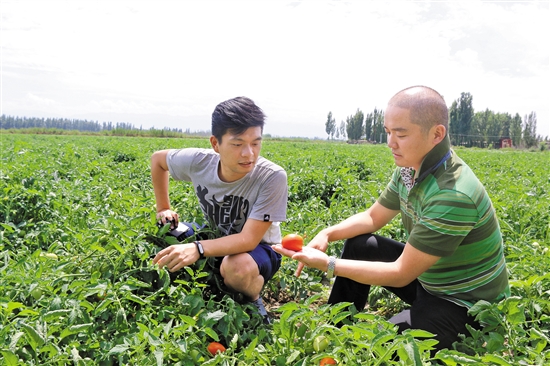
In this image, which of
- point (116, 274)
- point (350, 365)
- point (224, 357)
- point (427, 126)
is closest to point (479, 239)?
point (427, 126)

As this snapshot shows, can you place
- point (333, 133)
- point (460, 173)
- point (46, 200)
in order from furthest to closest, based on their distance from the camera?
point (333, 133), point (46, 200), point (460, 173)

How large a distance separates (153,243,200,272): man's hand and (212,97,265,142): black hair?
2.14ft

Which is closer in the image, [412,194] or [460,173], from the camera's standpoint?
[460,173]

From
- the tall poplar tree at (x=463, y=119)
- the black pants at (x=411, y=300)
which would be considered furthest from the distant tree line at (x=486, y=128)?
the black pants at (x=411, y=300)

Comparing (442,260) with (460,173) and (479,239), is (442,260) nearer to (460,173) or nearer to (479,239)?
(479,239)

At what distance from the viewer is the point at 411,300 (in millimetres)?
2520

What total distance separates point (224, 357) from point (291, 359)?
0.81 ft

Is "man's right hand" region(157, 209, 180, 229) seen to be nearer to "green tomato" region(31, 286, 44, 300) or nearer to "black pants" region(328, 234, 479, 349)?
"green tomato" region(31, 286, 44, 300)

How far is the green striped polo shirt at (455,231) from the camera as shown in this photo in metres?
1.88

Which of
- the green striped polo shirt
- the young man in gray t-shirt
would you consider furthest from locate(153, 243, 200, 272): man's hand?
the green striped polo shirt

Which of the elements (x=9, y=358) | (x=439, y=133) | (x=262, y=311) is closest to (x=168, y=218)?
(x=262, y=311)

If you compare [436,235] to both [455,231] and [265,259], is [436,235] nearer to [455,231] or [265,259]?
[455,231]

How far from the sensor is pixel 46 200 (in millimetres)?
3844

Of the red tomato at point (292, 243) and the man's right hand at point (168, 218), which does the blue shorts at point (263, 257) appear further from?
the red tomato at point (292, 243)
